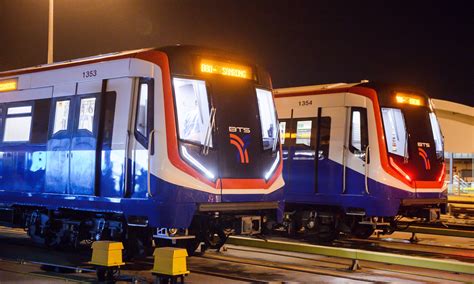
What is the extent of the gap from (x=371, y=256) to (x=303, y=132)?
615cm

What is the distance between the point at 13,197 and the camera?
12.8 m

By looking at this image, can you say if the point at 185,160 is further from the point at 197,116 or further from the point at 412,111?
the point at 412,111

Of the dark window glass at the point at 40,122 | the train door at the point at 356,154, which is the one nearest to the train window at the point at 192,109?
the dark window glass at the point at 40,122

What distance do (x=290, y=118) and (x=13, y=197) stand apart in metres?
6.49

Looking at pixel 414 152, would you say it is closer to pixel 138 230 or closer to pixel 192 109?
pixel 192 109

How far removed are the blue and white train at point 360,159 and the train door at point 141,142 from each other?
5.60m

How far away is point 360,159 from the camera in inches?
554

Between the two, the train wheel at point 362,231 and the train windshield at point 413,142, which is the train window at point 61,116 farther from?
the train wheel at point 362,231

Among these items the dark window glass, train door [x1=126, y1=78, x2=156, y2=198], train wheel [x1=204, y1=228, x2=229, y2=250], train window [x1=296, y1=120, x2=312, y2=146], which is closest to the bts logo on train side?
train wheel [x1=204, y1=228, x2=229, y2=250]

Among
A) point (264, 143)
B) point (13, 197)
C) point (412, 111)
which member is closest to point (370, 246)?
point (412, 111)

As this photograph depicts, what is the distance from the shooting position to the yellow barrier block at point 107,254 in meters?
9.05

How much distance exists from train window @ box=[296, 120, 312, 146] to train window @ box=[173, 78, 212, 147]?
203 inches

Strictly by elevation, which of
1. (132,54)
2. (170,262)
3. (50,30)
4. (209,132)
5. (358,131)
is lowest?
(170,262)

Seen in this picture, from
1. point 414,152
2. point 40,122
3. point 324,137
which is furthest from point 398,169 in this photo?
point 40,122
